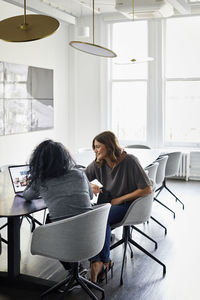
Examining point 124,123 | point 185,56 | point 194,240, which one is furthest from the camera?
point 124,123

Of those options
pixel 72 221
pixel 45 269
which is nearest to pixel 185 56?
pixel 45 269

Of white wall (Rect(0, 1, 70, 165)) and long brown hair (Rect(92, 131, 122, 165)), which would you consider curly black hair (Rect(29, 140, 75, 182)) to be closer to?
long brown hair (Rect(92, 131, 122, 165))

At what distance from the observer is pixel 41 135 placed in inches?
313

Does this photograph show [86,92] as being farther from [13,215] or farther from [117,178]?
[13,215]

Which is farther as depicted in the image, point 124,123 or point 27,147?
point 124,123

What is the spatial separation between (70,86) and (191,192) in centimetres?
352

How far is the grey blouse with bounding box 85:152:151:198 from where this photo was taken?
11.7 ft

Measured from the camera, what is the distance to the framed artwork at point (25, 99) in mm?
6727

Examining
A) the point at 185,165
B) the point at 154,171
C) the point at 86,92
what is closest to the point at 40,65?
the point at 86,92

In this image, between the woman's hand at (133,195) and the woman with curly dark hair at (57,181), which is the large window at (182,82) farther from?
the woman with curly dark hair at (57,181)

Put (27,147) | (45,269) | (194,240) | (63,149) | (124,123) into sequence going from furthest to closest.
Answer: (124,123), (27,147), (194,240), (45,269), (63,149)

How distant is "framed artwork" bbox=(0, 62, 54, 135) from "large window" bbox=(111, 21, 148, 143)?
1476mm

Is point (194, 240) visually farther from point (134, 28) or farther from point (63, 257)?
point (134, 28)

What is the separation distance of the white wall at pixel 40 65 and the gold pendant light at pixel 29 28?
13.0ft
